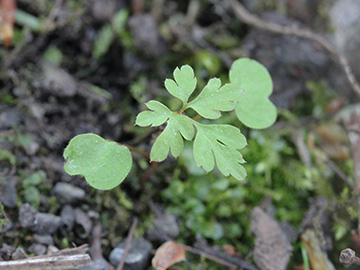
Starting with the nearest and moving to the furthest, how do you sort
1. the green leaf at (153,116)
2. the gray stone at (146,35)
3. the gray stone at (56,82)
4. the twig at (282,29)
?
the green leaf at (153,116), the gray stone at (56,82), the twig at (282,29), the gray stone at (146,35)

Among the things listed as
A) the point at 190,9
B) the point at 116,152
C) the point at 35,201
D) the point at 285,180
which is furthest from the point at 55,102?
the point at 285,180

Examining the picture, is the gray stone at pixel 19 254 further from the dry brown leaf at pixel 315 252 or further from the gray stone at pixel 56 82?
the dry brown leaf at pixel 315 252

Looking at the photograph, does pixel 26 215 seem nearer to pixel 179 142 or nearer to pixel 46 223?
pixel 46 223

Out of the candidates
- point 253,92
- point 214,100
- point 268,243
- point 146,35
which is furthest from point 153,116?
A: point 146,35

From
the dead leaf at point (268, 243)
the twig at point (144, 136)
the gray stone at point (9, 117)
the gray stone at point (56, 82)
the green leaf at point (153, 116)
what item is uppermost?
the green leaf at point (153, 116)

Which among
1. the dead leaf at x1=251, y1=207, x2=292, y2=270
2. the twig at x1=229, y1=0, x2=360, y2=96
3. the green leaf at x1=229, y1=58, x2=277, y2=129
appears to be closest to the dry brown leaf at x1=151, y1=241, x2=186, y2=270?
the dead leaf at x1=251, y1=207, x2=292, y2=270

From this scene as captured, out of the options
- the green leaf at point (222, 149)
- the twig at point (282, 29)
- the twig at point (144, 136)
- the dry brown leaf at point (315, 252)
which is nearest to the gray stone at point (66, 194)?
the twig at point (144, 136)

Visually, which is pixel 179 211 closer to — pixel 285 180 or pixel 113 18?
pixel 285 180
